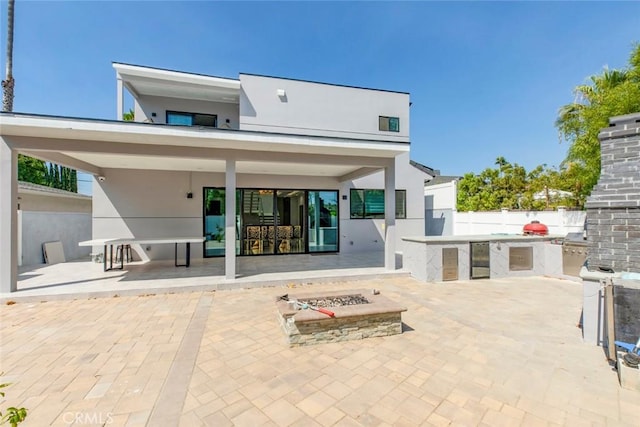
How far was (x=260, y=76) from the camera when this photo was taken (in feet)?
34.2

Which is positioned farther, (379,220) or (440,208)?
(440,208)

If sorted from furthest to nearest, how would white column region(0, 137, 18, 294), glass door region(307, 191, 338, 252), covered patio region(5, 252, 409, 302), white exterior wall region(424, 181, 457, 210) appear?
white exterior wall region(424, 181, 457, 210), glass door region(307, 191, 338, 252), covered patio region(5, 252, 409, 302), white column region(0, 137, 18, 294)

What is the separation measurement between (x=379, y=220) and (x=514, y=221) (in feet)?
17.3

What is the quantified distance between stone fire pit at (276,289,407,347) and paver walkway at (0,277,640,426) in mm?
109

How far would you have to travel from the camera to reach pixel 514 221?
432 inches

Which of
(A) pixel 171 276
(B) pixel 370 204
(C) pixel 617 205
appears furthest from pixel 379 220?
(C) pixel 617 205

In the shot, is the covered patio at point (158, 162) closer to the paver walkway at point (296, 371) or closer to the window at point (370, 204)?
the paver walkway at point (296, 371)

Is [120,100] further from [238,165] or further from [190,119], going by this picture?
[238,165]

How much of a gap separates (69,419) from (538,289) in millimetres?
7830

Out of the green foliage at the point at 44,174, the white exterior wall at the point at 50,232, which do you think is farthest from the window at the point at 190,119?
the green foliage at the point at 44,174

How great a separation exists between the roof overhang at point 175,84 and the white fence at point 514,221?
11486mm

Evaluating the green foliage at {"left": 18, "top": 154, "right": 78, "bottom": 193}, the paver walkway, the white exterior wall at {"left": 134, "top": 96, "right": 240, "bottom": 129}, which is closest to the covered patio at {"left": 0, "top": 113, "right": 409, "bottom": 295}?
the paver walkway

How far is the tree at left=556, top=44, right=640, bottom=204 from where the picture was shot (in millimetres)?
6809

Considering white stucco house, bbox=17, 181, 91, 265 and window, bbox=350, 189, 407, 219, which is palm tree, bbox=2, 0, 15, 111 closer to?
white stucco house, bbox=17, 181, 91, 265
